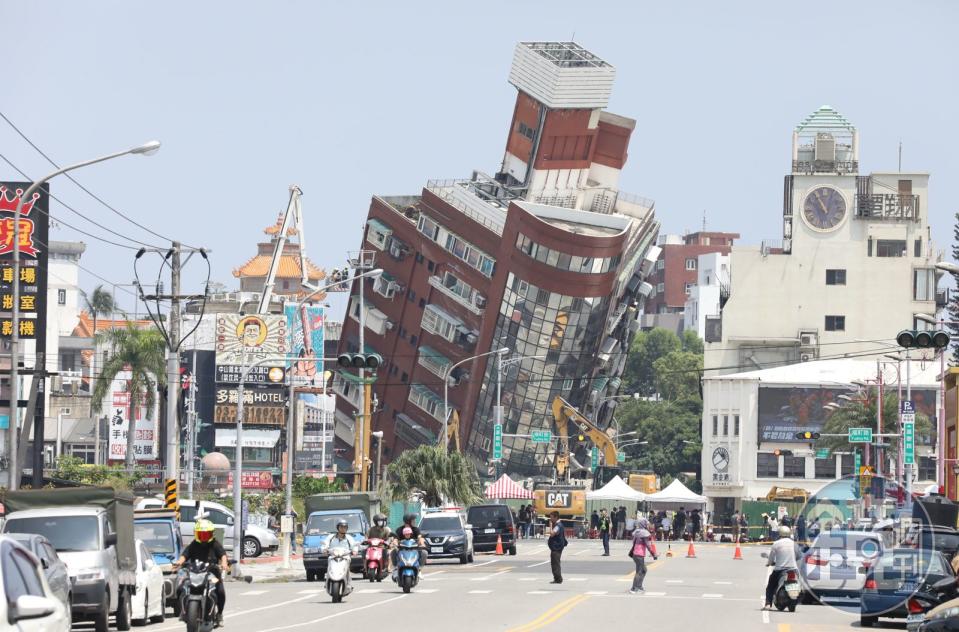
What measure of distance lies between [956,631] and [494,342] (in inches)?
3938

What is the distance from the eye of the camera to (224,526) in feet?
171

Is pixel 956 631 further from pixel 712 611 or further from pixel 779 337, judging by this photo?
pixel 779 337

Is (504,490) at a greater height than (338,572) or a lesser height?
lesser

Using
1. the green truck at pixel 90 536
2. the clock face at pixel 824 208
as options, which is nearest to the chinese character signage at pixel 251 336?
the clock face at pixel 824 208

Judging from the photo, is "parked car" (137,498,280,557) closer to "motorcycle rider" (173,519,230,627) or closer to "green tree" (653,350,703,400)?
"motorcycle rider" (173,519,230,627)

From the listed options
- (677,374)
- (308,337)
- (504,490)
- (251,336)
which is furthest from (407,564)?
(677,374)

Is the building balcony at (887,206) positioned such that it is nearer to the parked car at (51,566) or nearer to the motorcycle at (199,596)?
the motorcycle at (199,596)

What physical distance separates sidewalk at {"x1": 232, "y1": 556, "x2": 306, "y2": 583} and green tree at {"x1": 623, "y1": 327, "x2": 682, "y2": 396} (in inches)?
5408

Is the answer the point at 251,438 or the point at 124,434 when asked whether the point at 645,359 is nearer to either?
the point at 251,438

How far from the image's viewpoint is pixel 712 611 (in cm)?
3033

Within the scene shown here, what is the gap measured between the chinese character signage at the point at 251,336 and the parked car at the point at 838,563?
91120 mm

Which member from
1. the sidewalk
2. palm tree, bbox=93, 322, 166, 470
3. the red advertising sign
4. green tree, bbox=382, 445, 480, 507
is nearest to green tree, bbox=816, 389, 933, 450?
green tree, bbox=382, 445, 480, 507

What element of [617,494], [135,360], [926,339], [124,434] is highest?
[135,360]

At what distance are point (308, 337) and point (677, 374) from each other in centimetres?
5912
